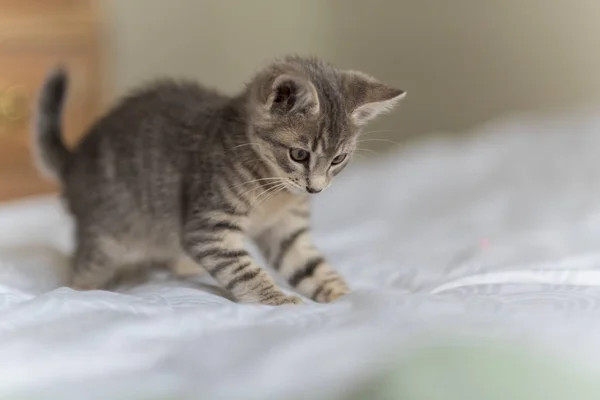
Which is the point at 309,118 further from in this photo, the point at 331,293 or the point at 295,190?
the point at 331,293

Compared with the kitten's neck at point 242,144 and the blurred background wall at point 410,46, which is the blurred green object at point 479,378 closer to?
the kitten's neck at point 242,144

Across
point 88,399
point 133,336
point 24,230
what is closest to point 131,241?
point 24,230

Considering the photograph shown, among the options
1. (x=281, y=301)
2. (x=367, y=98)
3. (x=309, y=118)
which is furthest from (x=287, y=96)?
(x=281, y=301)

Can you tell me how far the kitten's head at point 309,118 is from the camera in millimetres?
1275

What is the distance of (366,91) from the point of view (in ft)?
4.41

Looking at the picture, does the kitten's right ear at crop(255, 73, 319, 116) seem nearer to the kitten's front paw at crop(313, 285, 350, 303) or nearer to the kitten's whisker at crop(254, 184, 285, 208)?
the kitten's whisker at crop(254, 184, 285, 208)

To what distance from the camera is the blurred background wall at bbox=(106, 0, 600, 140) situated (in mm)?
2656

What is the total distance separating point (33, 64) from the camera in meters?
2.70

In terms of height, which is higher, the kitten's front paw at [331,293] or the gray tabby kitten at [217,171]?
the gray tabby kitten at [217,171]

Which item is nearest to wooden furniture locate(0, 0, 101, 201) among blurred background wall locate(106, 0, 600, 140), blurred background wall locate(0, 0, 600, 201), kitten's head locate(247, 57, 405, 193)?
blurred background wall locate(0, 0, 600, 201)

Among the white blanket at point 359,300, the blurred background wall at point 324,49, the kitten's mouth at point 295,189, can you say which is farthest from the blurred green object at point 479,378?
the blurred background wall at point 324,49

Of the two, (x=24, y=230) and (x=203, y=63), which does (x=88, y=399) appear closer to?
(x=24, y=230)

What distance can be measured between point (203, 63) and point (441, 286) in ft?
7.03

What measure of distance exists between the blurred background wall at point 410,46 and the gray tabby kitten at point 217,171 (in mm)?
1268
